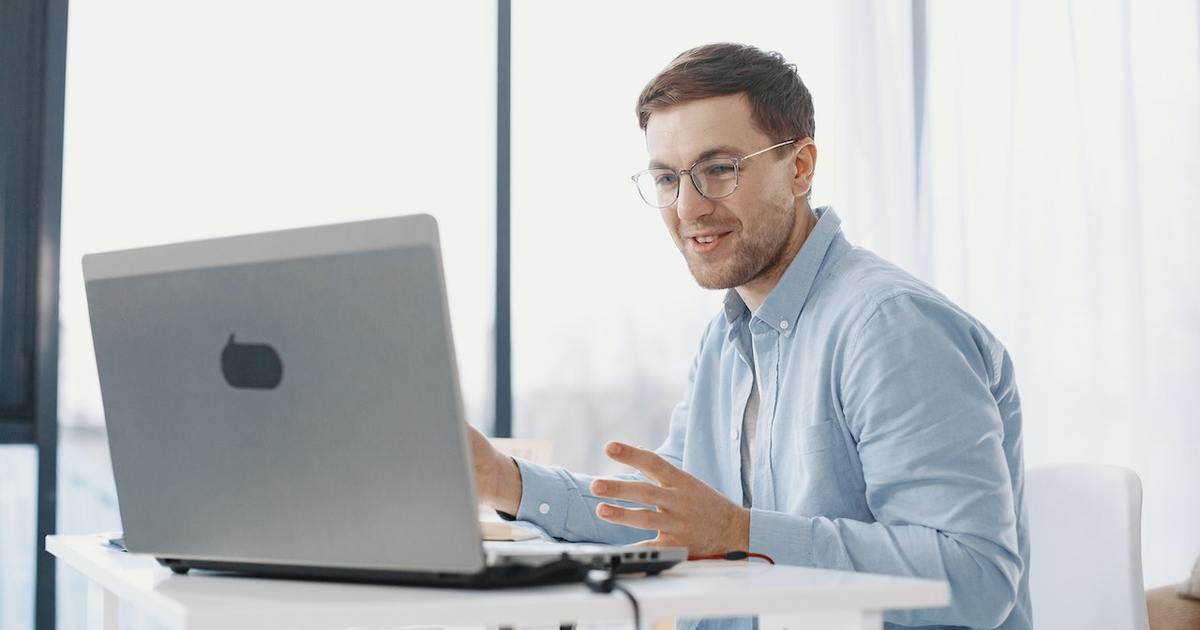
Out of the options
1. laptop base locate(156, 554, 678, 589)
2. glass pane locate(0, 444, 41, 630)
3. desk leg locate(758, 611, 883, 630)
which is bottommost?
glass pane locate(0, 444, 41, 630)

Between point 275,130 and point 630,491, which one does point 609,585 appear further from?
point 275,130

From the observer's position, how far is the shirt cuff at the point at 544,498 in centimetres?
127

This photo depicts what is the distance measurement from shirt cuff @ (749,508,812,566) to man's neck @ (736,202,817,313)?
0.52 m

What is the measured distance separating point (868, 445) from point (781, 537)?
19 cm

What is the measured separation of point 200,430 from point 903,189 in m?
2.55

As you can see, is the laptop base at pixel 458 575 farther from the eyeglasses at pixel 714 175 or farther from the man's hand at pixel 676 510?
the eyeglasses at pixel 714 175

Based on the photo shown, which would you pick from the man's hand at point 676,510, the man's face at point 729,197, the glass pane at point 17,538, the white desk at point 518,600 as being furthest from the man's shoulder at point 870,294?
the glass pane at point 17,538

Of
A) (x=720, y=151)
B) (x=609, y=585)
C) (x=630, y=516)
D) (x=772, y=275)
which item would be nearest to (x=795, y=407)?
(x=772, y=275)

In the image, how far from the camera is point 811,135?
1.64 meters

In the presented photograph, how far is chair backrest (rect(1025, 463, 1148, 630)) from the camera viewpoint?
1.54 metres

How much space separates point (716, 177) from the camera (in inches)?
60.6

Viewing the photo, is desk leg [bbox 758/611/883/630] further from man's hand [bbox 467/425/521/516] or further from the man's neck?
the man's neck

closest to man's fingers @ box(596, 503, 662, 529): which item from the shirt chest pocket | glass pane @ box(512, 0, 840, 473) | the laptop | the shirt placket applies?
the laptop

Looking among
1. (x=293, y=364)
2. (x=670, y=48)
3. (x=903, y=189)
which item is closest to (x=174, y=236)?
(x=670, y=48)
